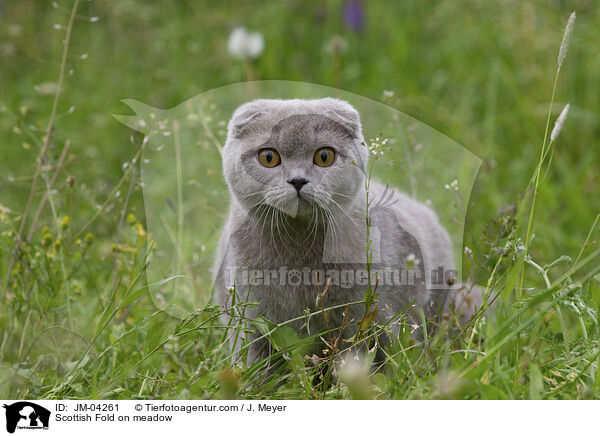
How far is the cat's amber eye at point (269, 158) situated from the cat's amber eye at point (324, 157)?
8 centimetres

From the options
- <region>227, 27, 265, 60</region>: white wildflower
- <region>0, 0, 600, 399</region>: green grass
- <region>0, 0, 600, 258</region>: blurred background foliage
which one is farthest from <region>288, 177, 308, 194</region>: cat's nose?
<region>227, 27, 265, 60</region>: white wildflower

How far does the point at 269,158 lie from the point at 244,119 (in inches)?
5.1

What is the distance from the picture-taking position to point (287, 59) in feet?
11.5

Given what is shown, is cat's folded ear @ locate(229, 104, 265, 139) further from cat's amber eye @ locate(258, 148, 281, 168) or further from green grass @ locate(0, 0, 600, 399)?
green grass @ locate(0, 0, 600, 399)

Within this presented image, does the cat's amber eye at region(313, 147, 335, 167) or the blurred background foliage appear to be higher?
the blurred background foliage

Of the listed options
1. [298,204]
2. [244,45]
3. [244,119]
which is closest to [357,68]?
[244,45]

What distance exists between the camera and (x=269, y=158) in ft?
4.61

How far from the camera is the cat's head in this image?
1.37m

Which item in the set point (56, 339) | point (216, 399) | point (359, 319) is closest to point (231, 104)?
point (359, 319)

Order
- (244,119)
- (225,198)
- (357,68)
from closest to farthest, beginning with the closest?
1. (244,119)
2. (225,198)
3. (357,68)

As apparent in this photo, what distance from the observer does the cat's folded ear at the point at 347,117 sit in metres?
1.40

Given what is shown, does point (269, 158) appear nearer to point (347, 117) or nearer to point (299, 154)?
point (299, 154)

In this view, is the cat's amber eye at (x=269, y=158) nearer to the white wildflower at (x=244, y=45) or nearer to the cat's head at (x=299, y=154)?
the cat's head at (x=299, y=154)

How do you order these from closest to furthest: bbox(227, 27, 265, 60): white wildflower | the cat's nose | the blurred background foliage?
the cat's nose < bbox(227, 27, 265, 60): white wildflower < the blurred background foliage
